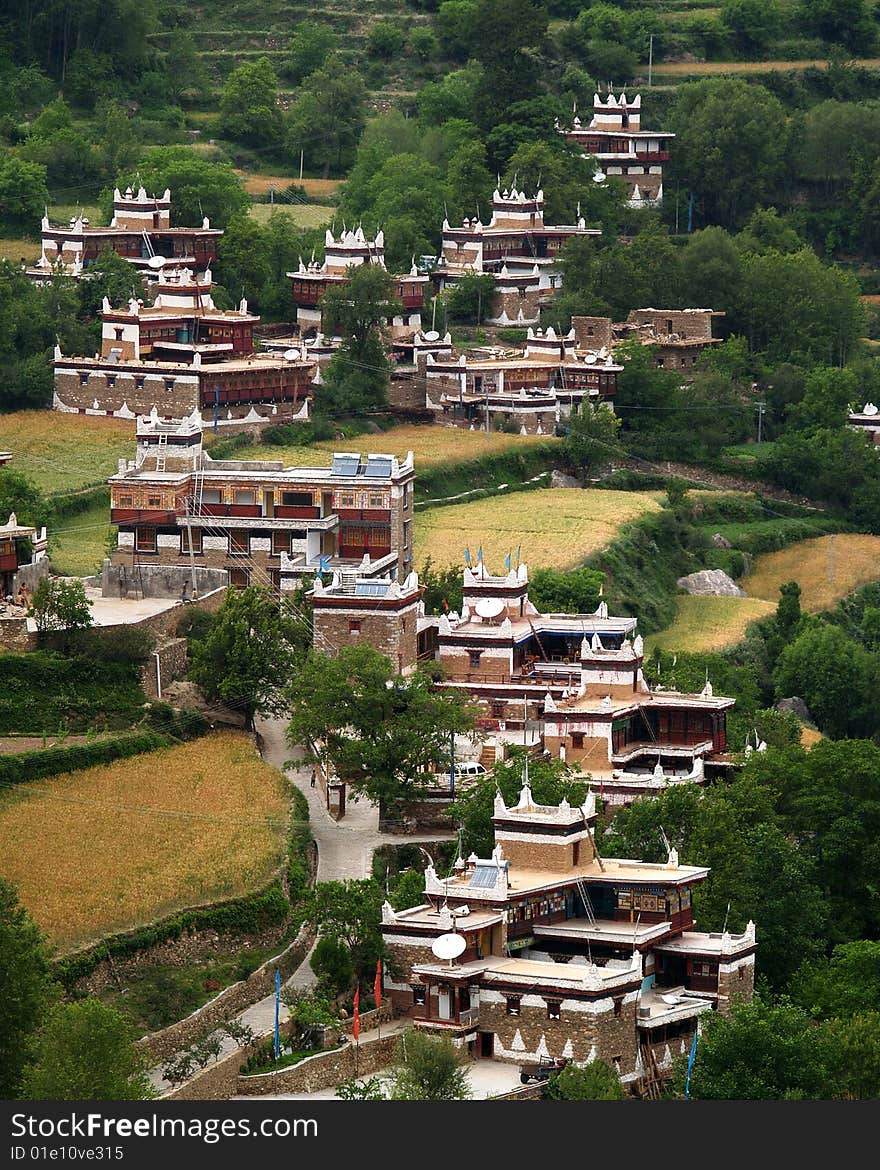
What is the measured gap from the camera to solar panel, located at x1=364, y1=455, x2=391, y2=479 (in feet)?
329

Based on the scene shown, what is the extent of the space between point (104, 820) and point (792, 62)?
329 feet

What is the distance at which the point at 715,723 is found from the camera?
88188 millimetres

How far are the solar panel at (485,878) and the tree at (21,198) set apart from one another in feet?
235

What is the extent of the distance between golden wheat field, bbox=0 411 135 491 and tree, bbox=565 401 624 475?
16249mm

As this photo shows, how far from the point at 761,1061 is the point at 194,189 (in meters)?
76.2

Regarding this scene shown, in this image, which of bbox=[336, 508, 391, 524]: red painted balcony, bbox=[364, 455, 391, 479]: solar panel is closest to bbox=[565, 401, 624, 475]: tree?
bbox=[364, 455, 391, 479]: solar panel

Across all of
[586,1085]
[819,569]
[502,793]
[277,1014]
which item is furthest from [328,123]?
[586,1085]

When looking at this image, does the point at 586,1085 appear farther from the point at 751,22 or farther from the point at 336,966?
the point at 751,22

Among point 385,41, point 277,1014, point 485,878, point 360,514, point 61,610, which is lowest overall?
point 277,1014

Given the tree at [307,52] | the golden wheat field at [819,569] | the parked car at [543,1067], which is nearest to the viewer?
the parked car at [543,1067]

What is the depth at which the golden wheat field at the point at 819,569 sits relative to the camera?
12050cm

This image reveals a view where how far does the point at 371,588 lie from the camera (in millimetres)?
90938

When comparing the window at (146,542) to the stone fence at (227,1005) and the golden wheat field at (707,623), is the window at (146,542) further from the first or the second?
the stone fence at (227,1005)

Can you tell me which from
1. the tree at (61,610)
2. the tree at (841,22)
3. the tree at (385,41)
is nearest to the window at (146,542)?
the tree at (61,610)
